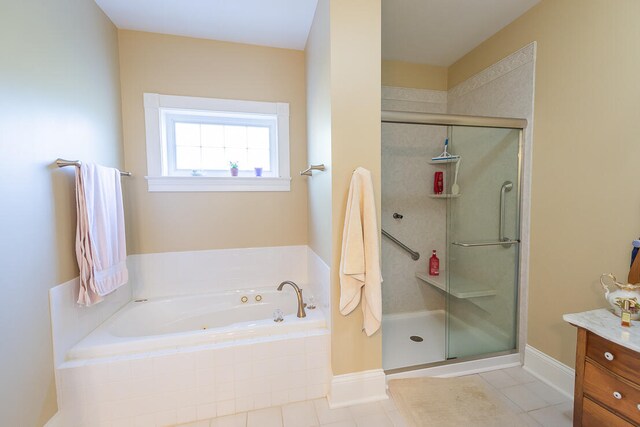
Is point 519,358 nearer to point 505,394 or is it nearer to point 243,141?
point 505,394

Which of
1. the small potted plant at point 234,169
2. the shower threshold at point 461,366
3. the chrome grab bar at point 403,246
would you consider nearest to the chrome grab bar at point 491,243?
the chrome grab bar at point 403,246

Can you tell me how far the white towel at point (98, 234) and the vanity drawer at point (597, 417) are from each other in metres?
2.55

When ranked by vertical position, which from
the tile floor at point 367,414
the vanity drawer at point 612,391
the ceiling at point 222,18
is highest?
the ceiling at point 222,18

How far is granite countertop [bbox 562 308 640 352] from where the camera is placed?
1055 millimetres

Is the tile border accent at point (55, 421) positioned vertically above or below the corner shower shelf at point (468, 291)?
below

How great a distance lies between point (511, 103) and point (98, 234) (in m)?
2.98

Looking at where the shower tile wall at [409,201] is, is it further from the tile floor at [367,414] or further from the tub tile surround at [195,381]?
the tub tile surround at [195,381]

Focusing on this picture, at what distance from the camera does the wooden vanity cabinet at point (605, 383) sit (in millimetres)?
1044

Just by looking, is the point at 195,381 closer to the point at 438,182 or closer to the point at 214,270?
the point at 214,270

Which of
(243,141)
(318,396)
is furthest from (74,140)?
(318,396)

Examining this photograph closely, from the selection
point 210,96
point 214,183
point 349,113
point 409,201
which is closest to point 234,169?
point 214,183

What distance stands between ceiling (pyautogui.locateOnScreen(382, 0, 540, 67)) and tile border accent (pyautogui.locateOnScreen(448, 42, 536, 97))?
10.0 inches

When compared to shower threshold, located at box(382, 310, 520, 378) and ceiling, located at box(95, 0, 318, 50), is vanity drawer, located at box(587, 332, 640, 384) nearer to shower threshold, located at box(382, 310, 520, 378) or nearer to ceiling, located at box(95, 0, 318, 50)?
shower threshold, located at box(382, 310, 520, 378)

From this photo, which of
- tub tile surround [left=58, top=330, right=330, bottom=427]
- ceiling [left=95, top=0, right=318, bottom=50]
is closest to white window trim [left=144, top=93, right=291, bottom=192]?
ceiling [left=95, top=0, right=318, bottom=50]
